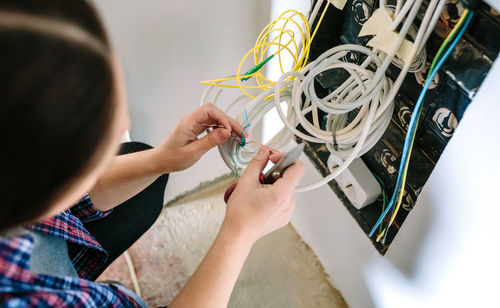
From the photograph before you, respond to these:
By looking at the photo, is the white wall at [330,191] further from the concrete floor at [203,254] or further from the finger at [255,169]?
the finger at [255,169]

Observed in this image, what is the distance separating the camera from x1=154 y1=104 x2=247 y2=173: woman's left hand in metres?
0.72

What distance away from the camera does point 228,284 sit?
0.60 metres

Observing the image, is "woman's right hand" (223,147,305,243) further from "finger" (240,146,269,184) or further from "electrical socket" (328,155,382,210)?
"electrical socket" (328,155,382,210)

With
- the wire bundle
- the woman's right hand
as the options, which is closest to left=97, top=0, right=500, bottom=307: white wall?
the wire bundle

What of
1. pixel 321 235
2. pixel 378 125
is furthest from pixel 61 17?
pixel 321 235

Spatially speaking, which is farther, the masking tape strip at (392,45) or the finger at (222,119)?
the finger at (222,119)

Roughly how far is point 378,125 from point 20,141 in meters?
0.52

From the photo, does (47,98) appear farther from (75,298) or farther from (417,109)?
(417,109)

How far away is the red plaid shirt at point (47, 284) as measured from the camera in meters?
0.43

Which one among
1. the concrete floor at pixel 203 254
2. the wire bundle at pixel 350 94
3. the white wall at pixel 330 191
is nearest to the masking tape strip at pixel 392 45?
the wire bundle at pixel 350 94

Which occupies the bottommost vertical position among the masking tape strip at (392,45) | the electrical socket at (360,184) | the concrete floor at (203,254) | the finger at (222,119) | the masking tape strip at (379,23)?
the concrete floor at (203,254)

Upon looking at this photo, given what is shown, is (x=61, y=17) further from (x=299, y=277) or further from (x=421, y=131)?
(x=299, y=277)

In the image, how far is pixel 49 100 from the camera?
0.31 m

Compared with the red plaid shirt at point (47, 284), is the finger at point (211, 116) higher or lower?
higher
